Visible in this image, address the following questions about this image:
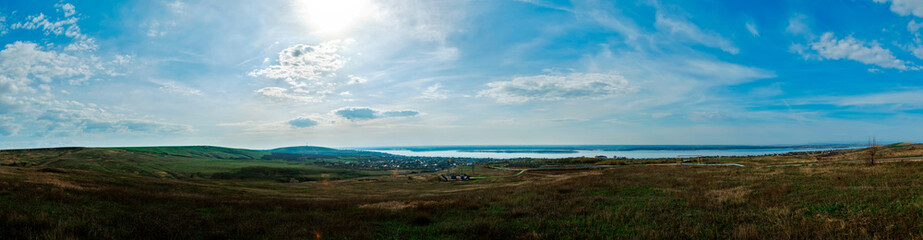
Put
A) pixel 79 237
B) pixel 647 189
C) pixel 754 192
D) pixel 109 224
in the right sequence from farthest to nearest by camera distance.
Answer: pixel 647 189 → pixel 754 192 → pixel 109 224 → pixel 79 237

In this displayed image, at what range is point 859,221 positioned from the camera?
27.5 feet

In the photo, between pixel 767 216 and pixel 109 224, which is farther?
pixel 767 216

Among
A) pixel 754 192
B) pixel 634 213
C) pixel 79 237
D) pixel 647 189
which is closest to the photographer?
pixel 79 237

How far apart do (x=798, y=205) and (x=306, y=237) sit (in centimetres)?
1639

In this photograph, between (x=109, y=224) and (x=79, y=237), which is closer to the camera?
(x=79, y=237)

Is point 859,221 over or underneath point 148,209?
over

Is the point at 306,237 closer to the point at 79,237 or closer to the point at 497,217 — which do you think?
the point at 79,237

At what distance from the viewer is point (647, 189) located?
68.2ft

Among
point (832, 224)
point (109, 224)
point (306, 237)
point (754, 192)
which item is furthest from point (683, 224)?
point (109, 224)

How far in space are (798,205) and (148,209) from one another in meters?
23.8

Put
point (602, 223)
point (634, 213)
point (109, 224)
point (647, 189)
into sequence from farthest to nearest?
point (647, 189)
point (634, 213)
point (602, 223)
point (109, 224)

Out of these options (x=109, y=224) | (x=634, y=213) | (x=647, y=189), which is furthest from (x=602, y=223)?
(x=109, y=224)

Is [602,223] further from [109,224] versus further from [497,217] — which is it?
[109,224]

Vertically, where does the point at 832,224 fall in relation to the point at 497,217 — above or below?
above
